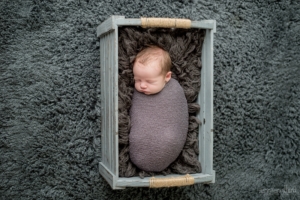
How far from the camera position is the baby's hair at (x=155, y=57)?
3.45 feet

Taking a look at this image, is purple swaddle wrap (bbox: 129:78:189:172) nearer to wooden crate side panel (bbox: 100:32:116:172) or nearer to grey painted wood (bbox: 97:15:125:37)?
wooden crate side panel (bbox: 100:32:116:172)

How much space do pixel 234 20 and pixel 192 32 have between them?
255 mm

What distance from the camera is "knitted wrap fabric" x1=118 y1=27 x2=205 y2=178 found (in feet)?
3.50

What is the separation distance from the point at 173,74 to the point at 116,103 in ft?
0.63

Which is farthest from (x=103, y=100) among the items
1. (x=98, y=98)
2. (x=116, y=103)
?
(x=116, y=103)

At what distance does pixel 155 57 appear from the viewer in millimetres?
1058

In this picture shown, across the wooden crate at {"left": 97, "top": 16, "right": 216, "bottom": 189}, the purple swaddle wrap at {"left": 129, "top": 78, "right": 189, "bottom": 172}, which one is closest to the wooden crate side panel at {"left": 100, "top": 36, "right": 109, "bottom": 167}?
the wooden crate at {"left": 97, "top": 16, "right": 216, "bottom": 189}

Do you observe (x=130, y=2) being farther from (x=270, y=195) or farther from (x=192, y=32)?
(x=270, y=195)

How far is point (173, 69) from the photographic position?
44.2 inches

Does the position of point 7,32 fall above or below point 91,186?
above

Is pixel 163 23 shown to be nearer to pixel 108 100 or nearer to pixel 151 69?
pixel 151 69

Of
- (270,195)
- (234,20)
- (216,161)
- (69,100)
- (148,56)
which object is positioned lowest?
(270,195)

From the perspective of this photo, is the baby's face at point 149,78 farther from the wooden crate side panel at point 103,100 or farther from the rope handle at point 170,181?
the rope handle at point 170,181

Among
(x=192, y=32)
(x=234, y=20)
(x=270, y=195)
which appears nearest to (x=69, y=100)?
(x=192, y=32)
